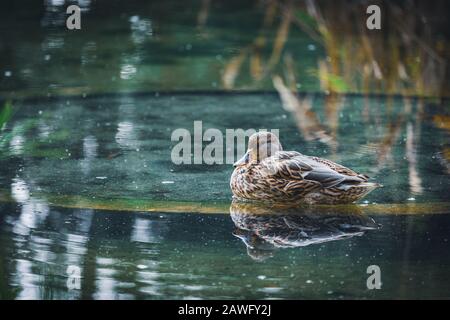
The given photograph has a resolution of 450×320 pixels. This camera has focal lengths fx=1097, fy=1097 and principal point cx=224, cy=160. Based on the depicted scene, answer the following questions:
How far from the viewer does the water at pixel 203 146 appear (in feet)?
17.9

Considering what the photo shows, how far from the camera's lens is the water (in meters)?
5.47

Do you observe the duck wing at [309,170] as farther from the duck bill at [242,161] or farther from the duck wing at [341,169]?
the duck bill at [242,161]

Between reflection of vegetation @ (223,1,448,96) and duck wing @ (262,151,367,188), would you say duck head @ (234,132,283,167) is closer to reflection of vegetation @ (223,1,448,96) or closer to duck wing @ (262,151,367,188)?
duck wing @ (262,151,367,188)

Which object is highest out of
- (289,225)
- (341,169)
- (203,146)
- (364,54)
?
(364,54)

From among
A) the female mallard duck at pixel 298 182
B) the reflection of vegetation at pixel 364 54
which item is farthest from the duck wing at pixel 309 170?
the reflection of vegetation at pixel 364 54

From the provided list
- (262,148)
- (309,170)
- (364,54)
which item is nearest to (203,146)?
(262,148)

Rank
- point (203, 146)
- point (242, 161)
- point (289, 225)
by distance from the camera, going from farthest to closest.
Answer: point (203, 146) < point (242, 161) < point (289, 225)

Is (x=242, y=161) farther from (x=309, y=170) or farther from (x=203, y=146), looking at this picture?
(x=203, y=146)

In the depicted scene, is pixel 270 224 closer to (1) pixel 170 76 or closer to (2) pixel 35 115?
(2) pixel 35 115

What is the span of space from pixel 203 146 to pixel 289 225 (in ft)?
5.96

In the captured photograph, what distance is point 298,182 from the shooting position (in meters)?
→ 6.61

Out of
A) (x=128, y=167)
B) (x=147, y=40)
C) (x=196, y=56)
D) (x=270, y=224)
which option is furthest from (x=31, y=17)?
(x=270, y=224)

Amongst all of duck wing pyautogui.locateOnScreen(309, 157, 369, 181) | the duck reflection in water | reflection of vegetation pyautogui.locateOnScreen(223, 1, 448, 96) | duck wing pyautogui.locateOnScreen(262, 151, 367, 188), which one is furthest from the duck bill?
reflection of vegetation pyautogui.locateOnScreen(223, 1, 448, 96)

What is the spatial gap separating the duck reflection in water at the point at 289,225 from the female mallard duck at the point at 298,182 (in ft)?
0.22
